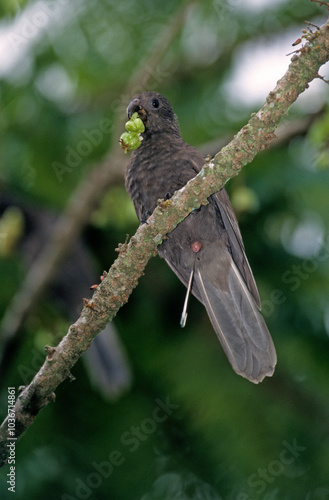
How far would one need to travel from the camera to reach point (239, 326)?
3170mm

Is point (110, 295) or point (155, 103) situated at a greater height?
point (155, 103)

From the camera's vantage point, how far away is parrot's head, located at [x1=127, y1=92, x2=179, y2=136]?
3434 mm

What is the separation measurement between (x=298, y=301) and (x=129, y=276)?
7.03 feet

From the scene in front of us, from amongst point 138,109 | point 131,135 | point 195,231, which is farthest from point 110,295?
point 138,109

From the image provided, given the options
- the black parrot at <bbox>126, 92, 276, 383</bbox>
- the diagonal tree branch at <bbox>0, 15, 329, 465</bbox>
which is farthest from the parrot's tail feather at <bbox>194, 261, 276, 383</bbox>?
the diagonal tree branch at <bbox>0, 15, 329, 465</bbox>

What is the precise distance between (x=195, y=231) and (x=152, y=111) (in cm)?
69

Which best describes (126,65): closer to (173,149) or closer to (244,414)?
(173,149)

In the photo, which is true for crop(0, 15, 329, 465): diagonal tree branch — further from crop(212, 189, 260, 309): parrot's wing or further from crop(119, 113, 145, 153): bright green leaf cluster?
crop(212, 189, 260, 309): parrot's wing

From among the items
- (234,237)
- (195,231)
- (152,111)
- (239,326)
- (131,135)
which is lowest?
(239,326)

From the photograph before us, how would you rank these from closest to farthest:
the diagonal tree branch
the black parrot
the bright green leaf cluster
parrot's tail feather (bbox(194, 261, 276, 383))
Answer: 1. the diagonal tree branch
2. the bright green leaf cluster
3. parrot's tail feather (bbox(194, 261, 276, 383))
4. the black parrot

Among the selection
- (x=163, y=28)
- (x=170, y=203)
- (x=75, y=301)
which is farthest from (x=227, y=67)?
(x=170, y=203)

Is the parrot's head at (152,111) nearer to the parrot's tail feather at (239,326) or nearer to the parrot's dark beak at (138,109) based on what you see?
the parrot's dark beak at (138,109)

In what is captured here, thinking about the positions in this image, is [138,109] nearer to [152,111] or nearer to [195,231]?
[152,111]

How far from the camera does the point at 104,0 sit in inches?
191
